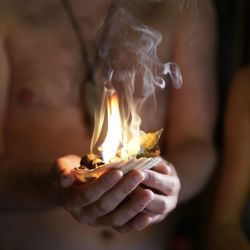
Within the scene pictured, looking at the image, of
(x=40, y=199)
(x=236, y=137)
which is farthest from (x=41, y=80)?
(x=236, y=137)

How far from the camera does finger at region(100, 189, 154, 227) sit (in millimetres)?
870

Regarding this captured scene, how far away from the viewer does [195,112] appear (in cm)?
126

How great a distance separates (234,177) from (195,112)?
0.55 ft

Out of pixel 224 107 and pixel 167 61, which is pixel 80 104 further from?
pixel 224 107

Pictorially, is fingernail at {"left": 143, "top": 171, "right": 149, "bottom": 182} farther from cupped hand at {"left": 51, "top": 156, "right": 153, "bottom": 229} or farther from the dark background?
the dark background

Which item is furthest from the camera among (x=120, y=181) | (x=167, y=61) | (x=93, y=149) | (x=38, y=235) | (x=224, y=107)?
(x=224, y=107)

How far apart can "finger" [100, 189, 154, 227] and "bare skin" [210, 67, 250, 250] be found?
334 millimetres

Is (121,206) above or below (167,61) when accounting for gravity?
below

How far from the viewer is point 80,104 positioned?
1.24 metres

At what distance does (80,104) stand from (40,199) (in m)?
0.24

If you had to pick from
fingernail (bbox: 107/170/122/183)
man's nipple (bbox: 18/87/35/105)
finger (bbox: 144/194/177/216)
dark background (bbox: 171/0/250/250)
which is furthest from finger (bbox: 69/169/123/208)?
dark background (bbox: 171/0/250/250)

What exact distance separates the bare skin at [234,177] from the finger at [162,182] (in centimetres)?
26

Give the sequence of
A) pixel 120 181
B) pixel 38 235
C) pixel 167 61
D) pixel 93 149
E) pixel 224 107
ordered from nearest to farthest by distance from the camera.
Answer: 1. pixel 120 181
2. pixel 93 149
3. pixel 167 61
4. pixel 38 235
5. pixel 224 107

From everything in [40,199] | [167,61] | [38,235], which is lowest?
[38,235]
